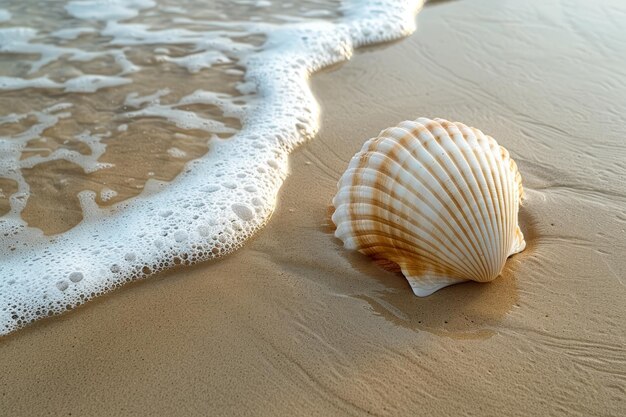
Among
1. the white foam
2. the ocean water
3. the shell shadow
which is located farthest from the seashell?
the white foam

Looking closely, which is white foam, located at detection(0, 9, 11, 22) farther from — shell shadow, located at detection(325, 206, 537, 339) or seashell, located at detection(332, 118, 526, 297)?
shell shadow, located at detection(325, 206, 537, 339)

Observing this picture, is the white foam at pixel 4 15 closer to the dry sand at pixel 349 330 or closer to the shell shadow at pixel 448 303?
the dry sand at pixel 349 330

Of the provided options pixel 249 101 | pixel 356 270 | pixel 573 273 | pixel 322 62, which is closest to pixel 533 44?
pixel 322 62

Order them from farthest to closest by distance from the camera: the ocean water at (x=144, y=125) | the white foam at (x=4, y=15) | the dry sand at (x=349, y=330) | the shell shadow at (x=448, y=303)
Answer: the white foam at (x=4, y=15), the ocean water at (x=144, y=125), the shell shadow at (x=448, y=303), the dry sand at (x=349, y=330)

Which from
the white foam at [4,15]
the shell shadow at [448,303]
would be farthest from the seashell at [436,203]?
the white foam at [4,15]

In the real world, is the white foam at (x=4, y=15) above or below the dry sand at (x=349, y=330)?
above

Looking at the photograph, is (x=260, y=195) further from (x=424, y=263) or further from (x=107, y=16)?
(x=107, y=16)
